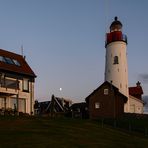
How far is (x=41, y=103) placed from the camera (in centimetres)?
8225

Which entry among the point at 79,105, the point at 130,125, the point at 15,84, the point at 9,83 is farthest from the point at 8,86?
the point at 79,105

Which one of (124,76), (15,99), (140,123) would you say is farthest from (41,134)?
(124,76)

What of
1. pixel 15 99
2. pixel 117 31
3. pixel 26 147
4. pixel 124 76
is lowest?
pixel 26 147

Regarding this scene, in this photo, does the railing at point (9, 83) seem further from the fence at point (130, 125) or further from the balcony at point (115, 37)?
the balcony at point (115, 37)

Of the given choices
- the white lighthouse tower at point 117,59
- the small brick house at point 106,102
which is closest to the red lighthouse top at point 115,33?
the white lighthouse tower at point 117,59

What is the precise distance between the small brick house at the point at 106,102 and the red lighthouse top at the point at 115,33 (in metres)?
11.4

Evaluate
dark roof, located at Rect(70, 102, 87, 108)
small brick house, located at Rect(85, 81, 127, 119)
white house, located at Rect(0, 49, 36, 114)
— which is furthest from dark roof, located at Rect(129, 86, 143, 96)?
white house, located at Rect(0, 49, 36, 114)

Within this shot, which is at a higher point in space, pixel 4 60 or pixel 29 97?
pixel 4 60

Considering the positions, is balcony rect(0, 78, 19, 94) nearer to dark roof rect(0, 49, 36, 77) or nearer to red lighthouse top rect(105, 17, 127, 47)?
dark roof rect(0, 49, 36, 77)

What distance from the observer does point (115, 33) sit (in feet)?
259

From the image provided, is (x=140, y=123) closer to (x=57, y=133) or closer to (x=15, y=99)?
(x=15, y=99)

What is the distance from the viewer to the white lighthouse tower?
75562 millimetres

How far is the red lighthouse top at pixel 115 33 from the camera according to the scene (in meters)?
78.4

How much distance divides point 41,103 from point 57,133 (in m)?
48.3
